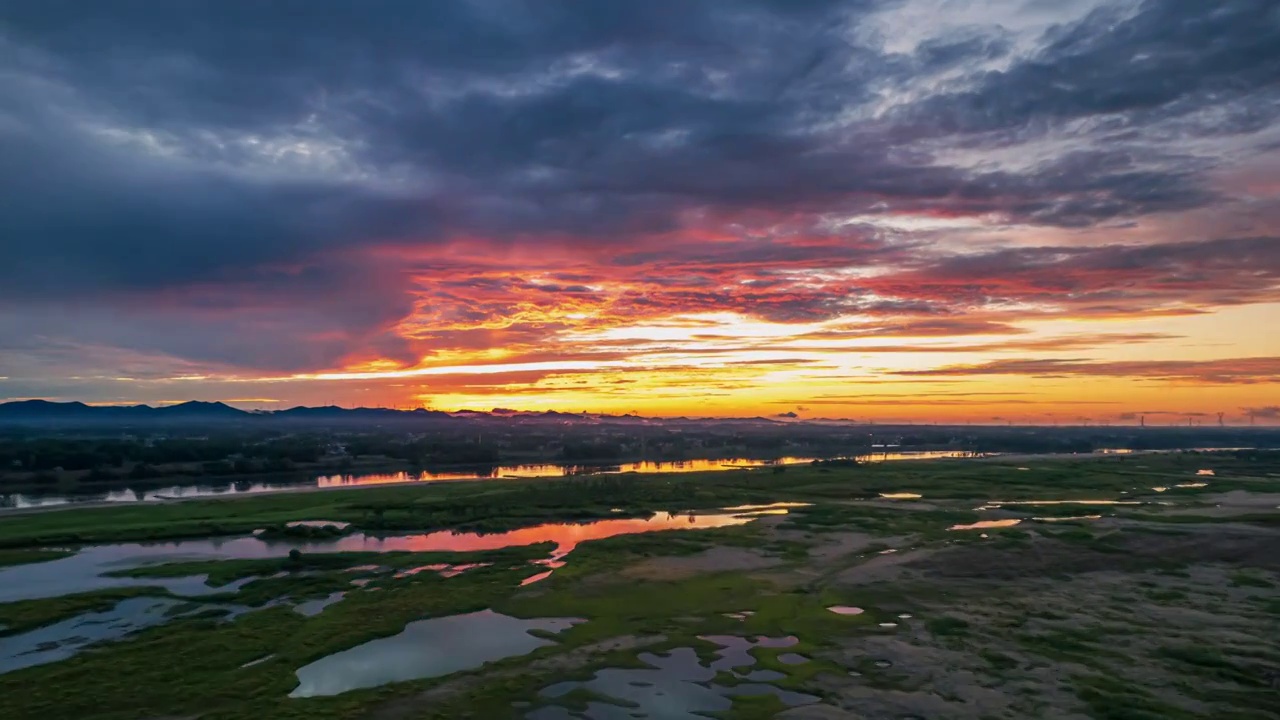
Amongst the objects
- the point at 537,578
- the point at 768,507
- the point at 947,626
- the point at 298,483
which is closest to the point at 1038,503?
the point at 768,507

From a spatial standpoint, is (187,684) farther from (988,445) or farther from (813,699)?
(988,445)

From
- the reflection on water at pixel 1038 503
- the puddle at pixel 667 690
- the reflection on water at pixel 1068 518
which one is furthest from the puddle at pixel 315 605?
the reflection on water at pixel 1038 503

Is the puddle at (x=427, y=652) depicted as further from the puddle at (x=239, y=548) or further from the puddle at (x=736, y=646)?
the puddle at (x=239, y=548)

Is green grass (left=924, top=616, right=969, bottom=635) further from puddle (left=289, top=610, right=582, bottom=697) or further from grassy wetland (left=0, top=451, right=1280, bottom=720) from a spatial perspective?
puddle (left=289, top=610, right=582, bottom=697)

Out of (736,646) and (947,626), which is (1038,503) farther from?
(736,646)

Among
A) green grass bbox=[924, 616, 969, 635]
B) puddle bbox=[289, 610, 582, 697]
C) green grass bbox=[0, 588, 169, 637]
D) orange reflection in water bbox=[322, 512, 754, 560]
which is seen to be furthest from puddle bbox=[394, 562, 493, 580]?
green grass bbox=[924, 616, 969, 635]
